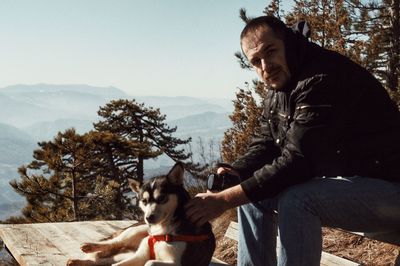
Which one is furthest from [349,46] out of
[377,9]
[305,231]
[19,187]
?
[19,187]

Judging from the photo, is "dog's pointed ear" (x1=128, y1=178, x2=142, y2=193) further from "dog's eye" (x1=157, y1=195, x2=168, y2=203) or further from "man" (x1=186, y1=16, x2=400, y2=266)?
"man" (x1=186, y1=16, x2=400, y2=266)

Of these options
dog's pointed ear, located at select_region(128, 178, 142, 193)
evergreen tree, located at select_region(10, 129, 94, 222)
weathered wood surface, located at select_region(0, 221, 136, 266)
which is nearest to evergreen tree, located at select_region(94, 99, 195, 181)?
evergreen tree, located at select_region(10, 129, 94, 222)

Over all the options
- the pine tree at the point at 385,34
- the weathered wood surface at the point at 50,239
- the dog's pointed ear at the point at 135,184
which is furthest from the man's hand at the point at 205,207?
the pine tree at the point at 385,34

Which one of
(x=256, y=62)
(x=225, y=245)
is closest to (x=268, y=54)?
(x=256, y=62)

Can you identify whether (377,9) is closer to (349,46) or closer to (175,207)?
(349,46)

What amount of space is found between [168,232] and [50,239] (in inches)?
84.0

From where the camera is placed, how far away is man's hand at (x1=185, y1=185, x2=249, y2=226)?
2711 millimetres

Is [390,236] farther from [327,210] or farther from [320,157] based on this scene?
[320,157]

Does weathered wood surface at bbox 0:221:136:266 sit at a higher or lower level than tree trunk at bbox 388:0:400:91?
lower

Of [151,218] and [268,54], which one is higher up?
[268,54]

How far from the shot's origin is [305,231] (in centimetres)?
251

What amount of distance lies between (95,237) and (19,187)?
9982 millimetres

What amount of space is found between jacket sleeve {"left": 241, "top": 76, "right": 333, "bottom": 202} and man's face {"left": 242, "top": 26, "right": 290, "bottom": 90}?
304mm

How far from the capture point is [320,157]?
2637mm
